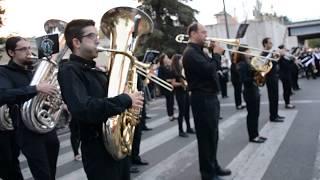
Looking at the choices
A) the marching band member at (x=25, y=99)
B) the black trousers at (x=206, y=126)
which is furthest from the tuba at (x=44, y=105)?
the black trousers at (x=206, y=126)

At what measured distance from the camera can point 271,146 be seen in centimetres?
793

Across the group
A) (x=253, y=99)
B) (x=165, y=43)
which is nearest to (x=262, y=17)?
(x=165, y=43)

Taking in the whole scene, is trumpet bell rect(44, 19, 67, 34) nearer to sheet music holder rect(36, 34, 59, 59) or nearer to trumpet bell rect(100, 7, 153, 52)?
sheet music holder rect(36, 34, 59, 59)

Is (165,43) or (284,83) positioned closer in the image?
(284,83)

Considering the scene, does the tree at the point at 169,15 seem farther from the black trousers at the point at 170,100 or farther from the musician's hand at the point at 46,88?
the musician's hand at the point at 46,88

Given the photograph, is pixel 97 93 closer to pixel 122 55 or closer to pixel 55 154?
pixel 122 55

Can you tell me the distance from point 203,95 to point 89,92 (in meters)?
2.83

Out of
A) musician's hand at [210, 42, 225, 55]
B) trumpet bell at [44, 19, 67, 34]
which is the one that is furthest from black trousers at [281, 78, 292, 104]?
trumpet bell at [44, 19, 67, 34]

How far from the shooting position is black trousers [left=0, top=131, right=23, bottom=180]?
205 inches

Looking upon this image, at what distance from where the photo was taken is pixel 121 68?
10.5 feet

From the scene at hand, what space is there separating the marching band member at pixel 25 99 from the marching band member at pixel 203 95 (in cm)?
188

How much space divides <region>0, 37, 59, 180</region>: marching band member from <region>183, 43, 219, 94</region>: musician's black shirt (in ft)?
6.20

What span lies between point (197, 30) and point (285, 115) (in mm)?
6350

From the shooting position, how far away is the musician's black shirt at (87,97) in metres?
2.96
